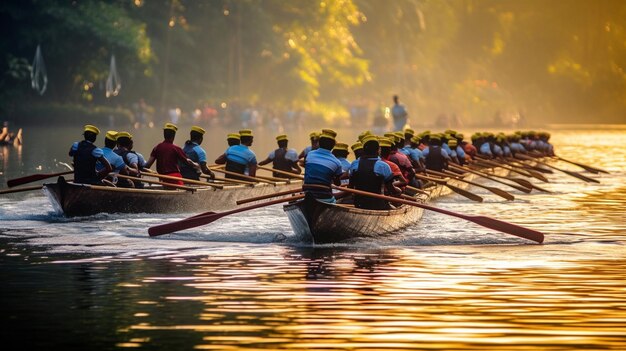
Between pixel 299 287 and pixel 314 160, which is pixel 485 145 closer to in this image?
pixel 314 160

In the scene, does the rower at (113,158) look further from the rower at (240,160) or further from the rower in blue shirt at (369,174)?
the rower in blue shirt at (369,174)

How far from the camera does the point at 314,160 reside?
2270 cm

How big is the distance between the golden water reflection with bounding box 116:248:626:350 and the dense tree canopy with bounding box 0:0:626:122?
59769mm

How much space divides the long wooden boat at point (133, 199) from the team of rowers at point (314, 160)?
1.32ft

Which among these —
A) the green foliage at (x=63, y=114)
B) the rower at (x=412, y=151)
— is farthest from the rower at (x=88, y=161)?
the green foliage at (x=63, y=114)

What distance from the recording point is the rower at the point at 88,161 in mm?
26000

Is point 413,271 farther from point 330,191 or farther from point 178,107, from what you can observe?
point 178,107

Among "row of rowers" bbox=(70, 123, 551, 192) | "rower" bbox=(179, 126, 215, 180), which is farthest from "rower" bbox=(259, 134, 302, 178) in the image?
"rower" bbox=(179, 126, 215, 180)

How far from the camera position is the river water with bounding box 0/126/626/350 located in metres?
14.3

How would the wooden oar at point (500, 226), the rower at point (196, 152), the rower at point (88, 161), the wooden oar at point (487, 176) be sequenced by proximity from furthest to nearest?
the wooden oar at point (487, 176), the rower at point (196, 152), the rower at point (88, 161), the wooden oar at point (500, 226)

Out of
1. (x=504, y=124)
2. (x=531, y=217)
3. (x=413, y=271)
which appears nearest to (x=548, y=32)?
(x=504, y=124)

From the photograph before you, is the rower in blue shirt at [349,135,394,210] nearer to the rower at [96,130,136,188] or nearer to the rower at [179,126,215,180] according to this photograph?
the rower at [96,130,136,188]

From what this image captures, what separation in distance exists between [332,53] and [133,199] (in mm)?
93824

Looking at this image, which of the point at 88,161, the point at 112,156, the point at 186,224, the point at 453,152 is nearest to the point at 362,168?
the point at 186,224
